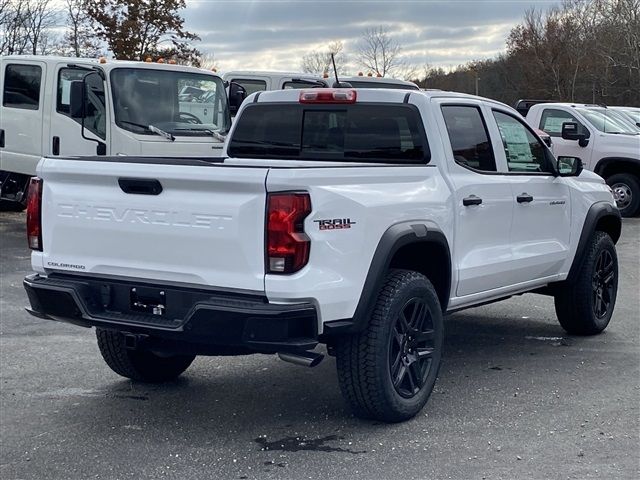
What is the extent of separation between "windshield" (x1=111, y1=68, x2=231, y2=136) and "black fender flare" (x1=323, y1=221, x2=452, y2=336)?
704 cm

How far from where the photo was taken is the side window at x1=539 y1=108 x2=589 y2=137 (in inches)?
672

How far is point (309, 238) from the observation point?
4.48 m

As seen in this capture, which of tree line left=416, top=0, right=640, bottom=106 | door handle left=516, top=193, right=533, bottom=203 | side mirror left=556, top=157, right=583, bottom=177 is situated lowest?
door handle left=516, top=193, right=533, bottom=203

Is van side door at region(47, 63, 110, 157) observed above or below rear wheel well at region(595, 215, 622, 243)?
above

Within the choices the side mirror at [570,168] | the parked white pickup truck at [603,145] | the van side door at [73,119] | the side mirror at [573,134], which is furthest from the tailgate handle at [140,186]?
the parked white pickup truck at [603,145]

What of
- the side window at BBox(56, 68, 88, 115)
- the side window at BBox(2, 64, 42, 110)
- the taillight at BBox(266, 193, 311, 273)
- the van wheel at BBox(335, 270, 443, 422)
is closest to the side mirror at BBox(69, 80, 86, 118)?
the side window at BBox(56, 68, 88, 115)

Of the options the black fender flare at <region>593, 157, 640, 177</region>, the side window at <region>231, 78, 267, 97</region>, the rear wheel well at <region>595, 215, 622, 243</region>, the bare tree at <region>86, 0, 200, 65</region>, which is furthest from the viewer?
the bare tree at <region>86, 0, 200, 65</region>

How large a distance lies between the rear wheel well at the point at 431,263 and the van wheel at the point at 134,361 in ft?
4.77

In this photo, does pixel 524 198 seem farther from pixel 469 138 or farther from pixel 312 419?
pixel 312 419

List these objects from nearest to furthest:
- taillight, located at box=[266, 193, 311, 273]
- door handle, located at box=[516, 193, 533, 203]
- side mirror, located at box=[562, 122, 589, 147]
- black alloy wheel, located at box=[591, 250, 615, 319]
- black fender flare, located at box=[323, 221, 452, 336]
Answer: taillight, located at box=[266, 193, 311, 273] → black fender flare, located at box=[323, 221, 452, 336] → door handle, located at box=[516, 193, 533, 203] → black alloy wheel, located at box=[591, 250, 615, 319] → side mirror, located at box=[562, 122, 589, 147]

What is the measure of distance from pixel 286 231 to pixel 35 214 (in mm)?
1668

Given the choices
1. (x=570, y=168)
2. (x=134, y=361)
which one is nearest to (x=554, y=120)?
(x=570, y=168)

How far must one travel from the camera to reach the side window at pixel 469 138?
19.7ft

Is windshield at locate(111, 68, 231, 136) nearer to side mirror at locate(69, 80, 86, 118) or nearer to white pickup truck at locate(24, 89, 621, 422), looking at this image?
side mirror at locate(69, 80, 86, 118)
